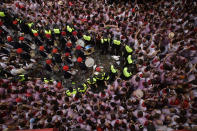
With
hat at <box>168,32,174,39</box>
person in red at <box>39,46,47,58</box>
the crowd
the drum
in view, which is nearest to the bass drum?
the crowd

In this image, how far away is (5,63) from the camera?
4.68 meters

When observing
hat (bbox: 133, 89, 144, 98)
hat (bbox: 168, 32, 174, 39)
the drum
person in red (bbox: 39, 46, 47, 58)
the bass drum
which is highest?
the bass drum

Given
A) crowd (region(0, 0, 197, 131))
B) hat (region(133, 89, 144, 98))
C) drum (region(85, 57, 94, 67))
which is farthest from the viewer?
drum (region(85, 57, 94, 67))

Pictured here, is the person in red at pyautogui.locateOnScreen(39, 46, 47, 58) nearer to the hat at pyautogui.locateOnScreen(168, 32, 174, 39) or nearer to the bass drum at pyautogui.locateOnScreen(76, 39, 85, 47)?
the bass drum at pyautogui.locateOnScreen(76, 39, 85, 47)

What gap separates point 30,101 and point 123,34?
4.05 m

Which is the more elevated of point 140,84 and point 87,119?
point 140,84

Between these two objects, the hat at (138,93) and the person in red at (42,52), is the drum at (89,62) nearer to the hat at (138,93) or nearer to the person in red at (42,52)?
the person in red at (42,52)

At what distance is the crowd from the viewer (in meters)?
3.58

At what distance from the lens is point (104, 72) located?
5047 millimetres

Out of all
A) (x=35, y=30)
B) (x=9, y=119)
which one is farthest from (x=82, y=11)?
(x=9, y=119)

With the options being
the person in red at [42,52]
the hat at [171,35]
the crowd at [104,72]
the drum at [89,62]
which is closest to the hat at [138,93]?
the crowd at [104,72]

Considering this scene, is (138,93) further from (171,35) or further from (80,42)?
(80,42)

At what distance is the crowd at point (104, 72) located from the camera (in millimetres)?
3584

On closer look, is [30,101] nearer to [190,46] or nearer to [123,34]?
[123,34]
